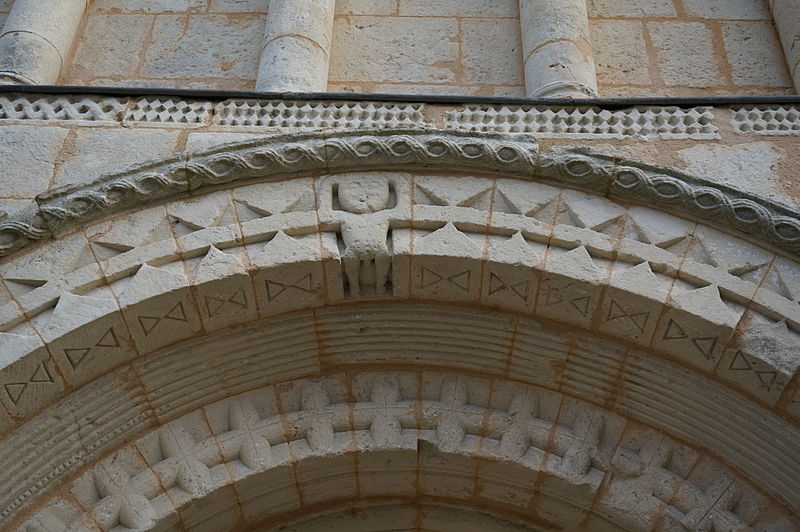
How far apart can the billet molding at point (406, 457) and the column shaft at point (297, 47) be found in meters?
1.75

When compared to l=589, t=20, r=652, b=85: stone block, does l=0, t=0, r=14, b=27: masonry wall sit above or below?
above

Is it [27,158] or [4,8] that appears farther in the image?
[4,8]

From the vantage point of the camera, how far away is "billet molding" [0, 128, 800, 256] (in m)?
3.96

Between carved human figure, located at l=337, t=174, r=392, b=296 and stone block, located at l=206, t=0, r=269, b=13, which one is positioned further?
stone block, located at l=206, t=0, r=269, b=13

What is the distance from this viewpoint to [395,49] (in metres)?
5.68

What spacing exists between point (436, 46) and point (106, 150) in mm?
2131

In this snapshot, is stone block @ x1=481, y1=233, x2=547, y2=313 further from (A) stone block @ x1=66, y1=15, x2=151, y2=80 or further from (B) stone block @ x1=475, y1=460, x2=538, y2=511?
(A) stone block @ x1=66, y1=15, x2=151, y2=80

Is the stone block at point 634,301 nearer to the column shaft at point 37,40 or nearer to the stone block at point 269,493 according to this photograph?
the stone block at point 269,493

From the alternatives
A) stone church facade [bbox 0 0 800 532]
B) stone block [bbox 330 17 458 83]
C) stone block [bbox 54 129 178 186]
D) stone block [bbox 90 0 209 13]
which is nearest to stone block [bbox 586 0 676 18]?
stone block [bbox 330 17 458 83]

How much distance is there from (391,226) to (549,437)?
1089mm

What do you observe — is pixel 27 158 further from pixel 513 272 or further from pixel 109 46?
pixel 513 272

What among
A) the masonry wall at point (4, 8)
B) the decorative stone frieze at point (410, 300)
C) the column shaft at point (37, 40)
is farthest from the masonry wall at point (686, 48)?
the masonry wall at point (4, 8)

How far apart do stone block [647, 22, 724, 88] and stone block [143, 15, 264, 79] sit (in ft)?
7.57

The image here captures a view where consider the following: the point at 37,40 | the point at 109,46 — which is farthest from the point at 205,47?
the point at 37,40
